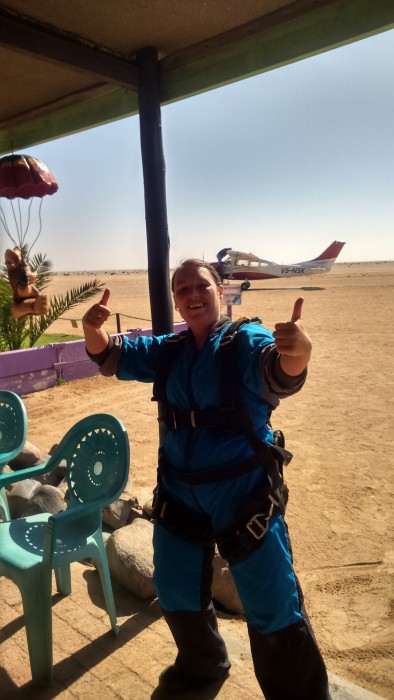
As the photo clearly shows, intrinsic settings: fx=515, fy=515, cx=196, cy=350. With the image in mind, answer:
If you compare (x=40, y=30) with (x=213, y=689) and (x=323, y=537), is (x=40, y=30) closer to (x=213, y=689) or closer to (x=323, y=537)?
(x=213, y=689)

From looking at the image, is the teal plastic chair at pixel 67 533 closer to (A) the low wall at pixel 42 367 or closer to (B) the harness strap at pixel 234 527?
(B) the harness strap at pixel 234 527

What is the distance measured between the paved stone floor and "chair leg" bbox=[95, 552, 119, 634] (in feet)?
0.24

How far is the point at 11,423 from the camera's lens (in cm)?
324

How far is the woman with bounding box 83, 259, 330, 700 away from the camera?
175 centimetres

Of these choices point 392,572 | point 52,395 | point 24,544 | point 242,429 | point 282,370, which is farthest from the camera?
point 52,395

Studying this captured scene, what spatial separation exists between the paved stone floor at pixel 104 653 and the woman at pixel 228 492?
0.17 meters

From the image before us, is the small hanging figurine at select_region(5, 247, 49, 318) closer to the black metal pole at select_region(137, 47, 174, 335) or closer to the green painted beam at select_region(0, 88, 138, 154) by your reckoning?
the black metal pole at select_region(137, 47, 174, 335)

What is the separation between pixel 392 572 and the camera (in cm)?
320

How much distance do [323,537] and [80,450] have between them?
1.94 metres

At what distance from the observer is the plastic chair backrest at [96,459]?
97.1 inches

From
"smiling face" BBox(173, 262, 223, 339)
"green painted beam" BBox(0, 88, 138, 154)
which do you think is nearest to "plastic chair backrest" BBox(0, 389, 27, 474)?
"smiling face" BBox(173, 262, 223, 339)

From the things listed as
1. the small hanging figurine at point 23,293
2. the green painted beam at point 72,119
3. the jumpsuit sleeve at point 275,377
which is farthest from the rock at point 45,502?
the green painted beam at point 72,119

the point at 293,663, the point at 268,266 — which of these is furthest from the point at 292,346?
the point at 268,266

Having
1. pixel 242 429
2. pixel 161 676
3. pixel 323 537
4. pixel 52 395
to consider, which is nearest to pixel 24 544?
pixel 161 676
